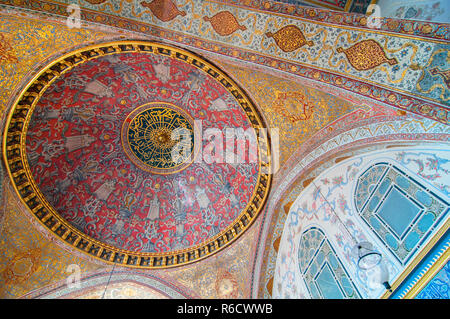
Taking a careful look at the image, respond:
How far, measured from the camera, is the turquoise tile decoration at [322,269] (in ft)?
15.8

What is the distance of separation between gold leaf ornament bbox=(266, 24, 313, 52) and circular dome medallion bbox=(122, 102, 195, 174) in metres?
3.44

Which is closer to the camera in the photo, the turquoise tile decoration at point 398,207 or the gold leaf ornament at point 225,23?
the turquoise tile decoration at point 398,207

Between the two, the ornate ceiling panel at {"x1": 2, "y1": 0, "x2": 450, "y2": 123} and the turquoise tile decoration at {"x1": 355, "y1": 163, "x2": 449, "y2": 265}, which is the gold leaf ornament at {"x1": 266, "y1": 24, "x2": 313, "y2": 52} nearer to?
the ornate ceiling panel at {"x1": 2, "y1": 0, "x2": 450, "y2": 123}

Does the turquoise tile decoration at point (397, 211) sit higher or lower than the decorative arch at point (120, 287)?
lower

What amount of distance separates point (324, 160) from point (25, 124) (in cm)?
640

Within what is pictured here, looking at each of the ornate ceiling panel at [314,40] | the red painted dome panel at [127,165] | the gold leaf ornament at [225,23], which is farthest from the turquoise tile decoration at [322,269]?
the gold leaf ornament at [225,23]

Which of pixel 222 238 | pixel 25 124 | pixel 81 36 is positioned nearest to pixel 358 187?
pixel 222 238

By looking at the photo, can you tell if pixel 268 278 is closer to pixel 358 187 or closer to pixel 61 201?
pixel 358 187

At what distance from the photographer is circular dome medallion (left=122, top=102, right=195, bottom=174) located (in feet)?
24.0

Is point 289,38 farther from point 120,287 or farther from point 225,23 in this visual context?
point 120,287

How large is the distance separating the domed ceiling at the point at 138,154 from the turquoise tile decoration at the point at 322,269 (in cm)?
151

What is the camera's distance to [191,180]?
8023mm

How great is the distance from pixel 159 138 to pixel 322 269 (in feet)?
17.4

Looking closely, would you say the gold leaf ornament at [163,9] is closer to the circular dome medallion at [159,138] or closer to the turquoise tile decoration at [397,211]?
the circular dome medallion at [159,138]
